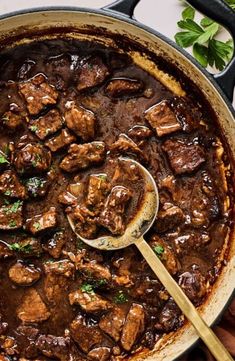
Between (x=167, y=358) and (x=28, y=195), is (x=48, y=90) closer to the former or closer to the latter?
(x=28, y=195)

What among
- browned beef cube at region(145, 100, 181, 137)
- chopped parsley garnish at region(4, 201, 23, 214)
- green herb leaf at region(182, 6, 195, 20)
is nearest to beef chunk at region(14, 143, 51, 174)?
chopped parsley garnish at region(4, 201, 23, 214)

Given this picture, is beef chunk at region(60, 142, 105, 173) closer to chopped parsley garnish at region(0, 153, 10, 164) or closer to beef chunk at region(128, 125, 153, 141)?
beef chunk at region(128, 125, 153, 141)

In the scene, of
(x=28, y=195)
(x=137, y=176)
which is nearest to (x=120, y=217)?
(x=137, y=176)

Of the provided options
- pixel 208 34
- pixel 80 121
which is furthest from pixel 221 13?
pixel 80 121

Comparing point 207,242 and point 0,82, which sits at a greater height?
point 0,82

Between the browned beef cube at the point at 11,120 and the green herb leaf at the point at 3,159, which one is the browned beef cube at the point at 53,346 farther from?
the browned beef cube at the point at 11,120

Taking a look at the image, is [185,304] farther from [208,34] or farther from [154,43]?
[208,34]

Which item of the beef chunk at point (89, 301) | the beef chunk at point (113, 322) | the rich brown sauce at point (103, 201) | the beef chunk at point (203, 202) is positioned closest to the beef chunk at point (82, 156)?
the rich brown sauce at point (103, 201)
